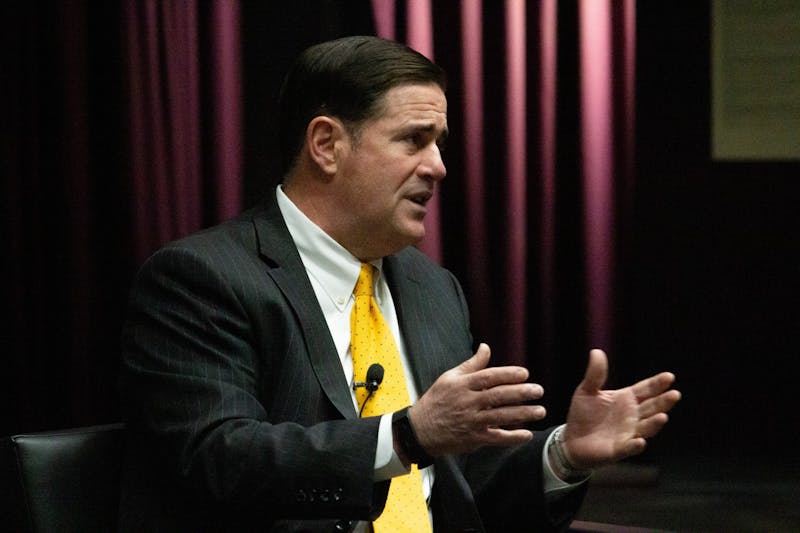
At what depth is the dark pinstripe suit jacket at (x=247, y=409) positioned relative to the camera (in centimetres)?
180

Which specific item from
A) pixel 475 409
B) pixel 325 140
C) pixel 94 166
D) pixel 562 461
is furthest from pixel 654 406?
pixel 94 166

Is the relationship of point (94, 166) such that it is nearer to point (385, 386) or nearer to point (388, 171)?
point (388, 171)

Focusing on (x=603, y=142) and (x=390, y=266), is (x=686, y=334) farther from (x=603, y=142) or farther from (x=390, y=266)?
(x=390, y=266)

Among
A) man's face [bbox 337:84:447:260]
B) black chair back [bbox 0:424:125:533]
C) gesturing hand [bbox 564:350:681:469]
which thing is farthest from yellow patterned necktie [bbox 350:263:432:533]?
black chair back [bbox 0:424:125:533]

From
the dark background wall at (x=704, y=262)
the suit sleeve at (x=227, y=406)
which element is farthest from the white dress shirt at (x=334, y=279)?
the dark background wall at (x=704, y=262)

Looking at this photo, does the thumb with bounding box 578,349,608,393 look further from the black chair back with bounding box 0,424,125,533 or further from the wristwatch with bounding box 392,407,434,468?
the black chair back with bounding box 0,424,125,533

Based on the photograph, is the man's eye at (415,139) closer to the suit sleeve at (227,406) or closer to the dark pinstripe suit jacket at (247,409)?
the dark pinstripe suit jacket at (247,409)

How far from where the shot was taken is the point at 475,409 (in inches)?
67.2

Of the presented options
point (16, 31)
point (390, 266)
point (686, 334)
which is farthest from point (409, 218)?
point (686, 334)

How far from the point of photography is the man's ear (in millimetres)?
2158

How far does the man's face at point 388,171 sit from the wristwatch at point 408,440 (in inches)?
17.8

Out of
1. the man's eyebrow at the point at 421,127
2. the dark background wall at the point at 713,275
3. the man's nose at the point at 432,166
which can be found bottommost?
the dark background wall at the point at 713,275

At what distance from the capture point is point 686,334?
4.12 meters

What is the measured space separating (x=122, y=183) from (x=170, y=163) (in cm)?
13
